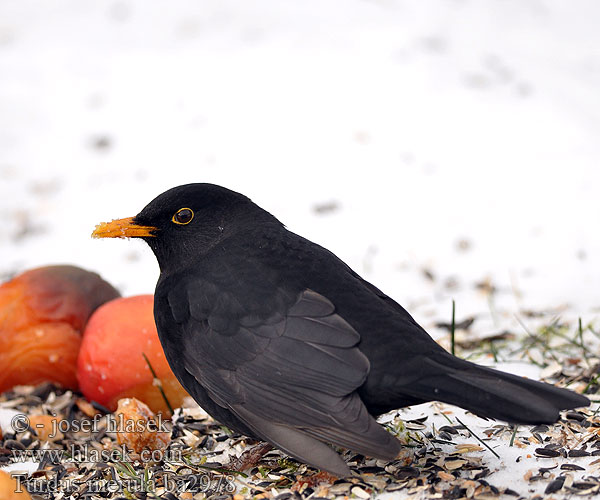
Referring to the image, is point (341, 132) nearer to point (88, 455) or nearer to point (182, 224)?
point (182, 224)

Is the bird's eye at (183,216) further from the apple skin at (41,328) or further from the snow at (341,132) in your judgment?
the snow at (341,132)

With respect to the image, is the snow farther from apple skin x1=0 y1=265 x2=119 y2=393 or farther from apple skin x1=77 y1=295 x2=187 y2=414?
apple skin x1=77 y1=295 x2=187 y2=414

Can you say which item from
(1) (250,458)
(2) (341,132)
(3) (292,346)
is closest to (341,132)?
(2) (341,132)

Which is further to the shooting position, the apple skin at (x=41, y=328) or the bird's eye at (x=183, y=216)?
the apple skin at (x=41, y=328)

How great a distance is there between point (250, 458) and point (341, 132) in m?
4.91

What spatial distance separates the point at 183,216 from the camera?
11.3ft

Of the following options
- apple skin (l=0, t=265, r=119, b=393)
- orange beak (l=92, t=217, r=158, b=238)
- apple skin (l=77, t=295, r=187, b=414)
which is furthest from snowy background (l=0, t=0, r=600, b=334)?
orange beak (l=92, t=217, r=158, b=238)

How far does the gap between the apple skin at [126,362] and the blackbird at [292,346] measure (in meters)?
0.74

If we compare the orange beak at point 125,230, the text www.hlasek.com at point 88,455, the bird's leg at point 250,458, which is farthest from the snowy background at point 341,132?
the orange beak at point 125,230

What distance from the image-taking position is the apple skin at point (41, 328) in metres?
4.29

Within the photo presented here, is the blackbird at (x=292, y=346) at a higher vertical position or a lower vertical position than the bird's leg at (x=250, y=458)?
higher

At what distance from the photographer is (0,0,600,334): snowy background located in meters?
6.25

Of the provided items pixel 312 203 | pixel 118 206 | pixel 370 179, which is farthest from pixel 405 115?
pixel 118 206

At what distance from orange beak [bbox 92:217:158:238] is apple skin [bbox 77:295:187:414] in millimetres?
784
